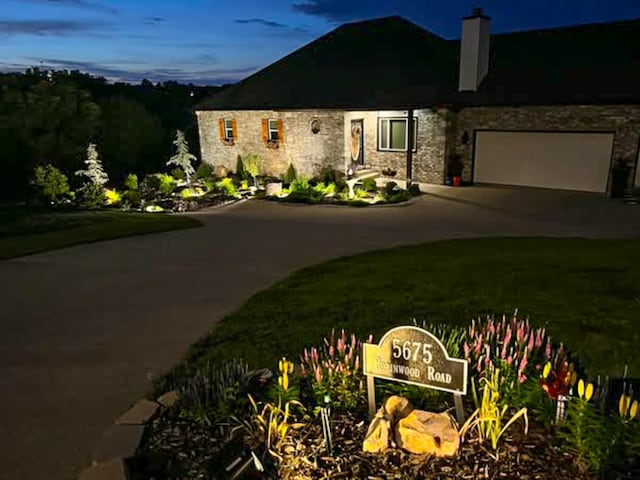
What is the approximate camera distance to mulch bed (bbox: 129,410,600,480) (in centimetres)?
253

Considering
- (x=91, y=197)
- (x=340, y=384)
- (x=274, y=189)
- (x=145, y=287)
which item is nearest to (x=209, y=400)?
(x=340, y=384)

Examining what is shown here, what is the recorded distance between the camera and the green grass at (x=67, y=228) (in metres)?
9.69

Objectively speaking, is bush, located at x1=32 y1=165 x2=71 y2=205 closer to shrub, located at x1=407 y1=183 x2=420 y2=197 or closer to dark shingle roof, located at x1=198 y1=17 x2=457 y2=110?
dark shingle roof, located at x1=198 y1=17 x2=457 y2=110

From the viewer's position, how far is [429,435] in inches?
105

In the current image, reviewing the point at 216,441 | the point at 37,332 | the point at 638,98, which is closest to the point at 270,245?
the point at 37,332

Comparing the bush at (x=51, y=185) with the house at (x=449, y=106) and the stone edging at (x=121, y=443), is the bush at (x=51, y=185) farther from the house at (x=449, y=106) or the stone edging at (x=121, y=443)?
the stone edging at (x=121, y=443)

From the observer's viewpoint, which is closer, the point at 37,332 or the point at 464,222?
the point at 37,332

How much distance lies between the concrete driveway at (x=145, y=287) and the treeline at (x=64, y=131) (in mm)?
14027

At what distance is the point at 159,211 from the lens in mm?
14914

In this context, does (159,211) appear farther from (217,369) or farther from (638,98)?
(638,98)

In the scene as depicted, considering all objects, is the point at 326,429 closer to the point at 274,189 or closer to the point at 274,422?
the point at 274,422

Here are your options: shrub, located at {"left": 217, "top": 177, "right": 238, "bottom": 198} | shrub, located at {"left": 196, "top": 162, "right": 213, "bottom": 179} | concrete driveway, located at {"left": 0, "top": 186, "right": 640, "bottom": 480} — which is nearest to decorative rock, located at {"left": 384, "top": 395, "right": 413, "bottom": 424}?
concrete driveway, located at {"left": 0, "top": 186, "right": 640, "bottom": 480}

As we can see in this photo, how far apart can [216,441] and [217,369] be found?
1.34 meters

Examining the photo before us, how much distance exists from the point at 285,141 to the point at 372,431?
17153mm
